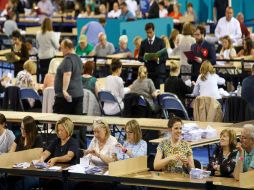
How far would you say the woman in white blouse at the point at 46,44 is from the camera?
24797 millimetres

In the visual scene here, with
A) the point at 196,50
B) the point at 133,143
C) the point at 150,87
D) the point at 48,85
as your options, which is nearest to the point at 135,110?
the point at 150,87

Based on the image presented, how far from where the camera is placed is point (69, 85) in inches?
727

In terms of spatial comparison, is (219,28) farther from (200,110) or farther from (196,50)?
(200,110)

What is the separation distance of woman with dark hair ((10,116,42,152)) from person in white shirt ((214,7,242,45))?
42.2 feet

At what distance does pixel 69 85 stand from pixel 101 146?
12.8ft

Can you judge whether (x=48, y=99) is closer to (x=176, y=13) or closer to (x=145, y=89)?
(x=145, y=89)

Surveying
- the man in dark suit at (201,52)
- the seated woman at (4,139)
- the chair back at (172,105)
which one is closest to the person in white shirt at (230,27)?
the man in dark suit at (201,52)

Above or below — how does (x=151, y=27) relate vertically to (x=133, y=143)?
above

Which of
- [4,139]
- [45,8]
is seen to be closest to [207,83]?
[4,139]

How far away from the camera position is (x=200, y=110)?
728 inches

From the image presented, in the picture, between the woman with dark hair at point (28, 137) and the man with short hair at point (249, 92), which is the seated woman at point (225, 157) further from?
the man with short hair at point (249, 92)

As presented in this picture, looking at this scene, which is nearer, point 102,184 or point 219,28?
point 102,184

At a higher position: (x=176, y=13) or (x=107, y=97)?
(x=176, y=13)

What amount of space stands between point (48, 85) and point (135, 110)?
1.88m
